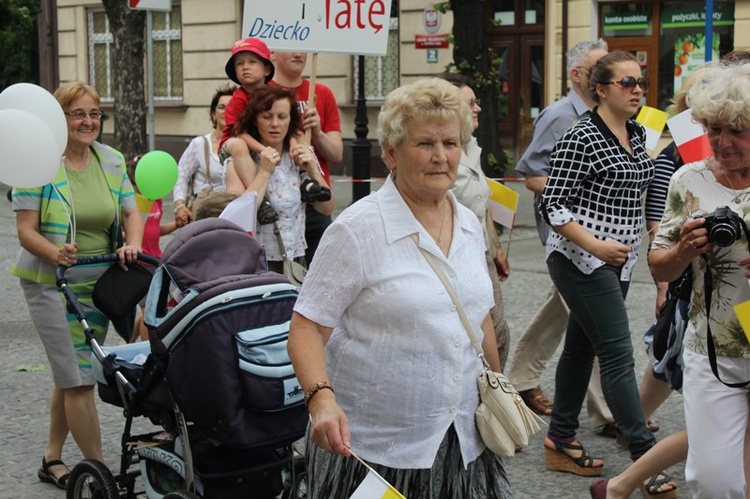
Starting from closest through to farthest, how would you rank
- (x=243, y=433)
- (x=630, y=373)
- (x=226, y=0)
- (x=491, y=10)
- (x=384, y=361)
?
(x=384, y=361)
(x=243, y=433)
(x=630, y=373)
(x=491, y=10)
(x=226, y=0)

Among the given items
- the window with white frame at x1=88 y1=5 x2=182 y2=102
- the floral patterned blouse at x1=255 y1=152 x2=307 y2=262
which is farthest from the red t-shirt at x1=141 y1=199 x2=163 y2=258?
the window with white frame at x1=88 y1=5 x2=182 y2=102

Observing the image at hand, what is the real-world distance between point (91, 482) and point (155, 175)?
230 centimetres

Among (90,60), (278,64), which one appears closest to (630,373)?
(278,64)

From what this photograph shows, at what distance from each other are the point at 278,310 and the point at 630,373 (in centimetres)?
182

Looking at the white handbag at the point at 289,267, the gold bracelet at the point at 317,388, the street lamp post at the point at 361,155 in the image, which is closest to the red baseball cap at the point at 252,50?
the white handbag at the point at 289,267

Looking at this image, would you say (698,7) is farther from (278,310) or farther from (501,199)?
(278,310)

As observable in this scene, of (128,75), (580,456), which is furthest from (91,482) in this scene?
(128,75)

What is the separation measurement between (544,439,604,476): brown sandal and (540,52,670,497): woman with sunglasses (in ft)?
1.23

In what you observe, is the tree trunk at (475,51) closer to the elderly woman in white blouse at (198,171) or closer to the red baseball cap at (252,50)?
the elderly woman in white blouse at (198,171)

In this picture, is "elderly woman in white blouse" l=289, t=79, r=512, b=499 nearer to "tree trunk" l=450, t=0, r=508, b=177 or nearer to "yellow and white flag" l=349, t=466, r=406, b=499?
"yellow and white flag" l=349, t=466, r=406, b=499

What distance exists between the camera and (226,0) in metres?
23.7

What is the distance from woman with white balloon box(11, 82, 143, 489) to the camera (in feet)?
18.0

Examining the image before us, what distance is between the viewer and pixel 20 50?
110 ft

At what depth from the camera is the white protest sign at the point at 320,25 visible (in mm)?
6926
